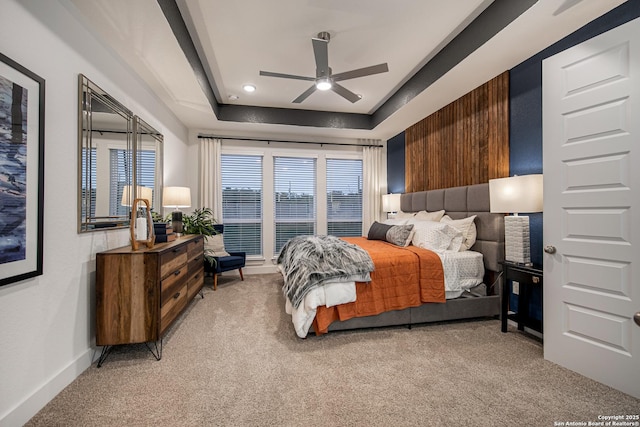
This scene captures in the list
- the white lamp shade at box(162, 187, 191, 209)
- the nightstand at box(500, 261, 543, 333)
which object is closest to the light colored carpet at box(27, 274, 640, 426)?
the nightstand at box(500, 261, 543, 333)

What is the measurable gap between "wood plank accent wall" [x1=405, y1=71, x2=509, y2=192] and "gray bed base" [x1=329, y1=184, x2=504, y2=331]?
0.29 meters

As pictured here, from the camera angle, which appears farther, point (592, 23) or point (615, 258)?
point (592, 23)

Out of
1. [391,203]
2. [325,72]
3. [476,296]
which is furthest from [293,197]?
[476,296]

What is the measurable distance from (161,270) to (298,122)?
11.5 feet

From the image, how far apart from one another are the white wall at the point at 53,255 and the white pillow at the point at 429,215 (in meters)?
3.84

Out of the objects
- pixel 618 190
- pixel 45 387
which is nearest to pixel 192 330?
pixel 45 387

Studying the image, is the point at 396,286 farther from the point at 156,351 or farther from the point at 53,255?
the point at 53,255

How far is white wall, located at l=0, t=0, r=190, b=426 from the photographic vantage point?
1.51 metres

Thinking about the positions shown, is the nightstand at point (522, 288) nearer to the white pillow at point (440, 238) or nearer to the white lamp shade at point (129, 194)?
the white pillow at point (440, 238)

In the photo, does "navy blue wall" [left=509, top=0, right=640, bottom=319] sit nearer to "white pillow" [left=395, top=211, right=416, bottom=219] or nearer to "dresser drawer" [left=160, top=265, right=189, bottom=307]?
"white pillow" [left=395, top=211, right=416, bottom=219]

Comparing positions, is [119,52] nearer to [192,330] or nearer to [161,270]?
[161,270]

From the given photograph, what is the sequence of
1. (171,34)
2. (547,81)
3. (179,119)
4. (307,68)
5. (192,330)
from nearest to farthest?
(547,81)
(171,34)
(192,330)
(307,68)
(179,119)

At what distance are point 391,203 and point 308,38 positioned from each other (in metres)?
3.22

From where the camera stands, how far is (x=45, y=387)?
170 cm
